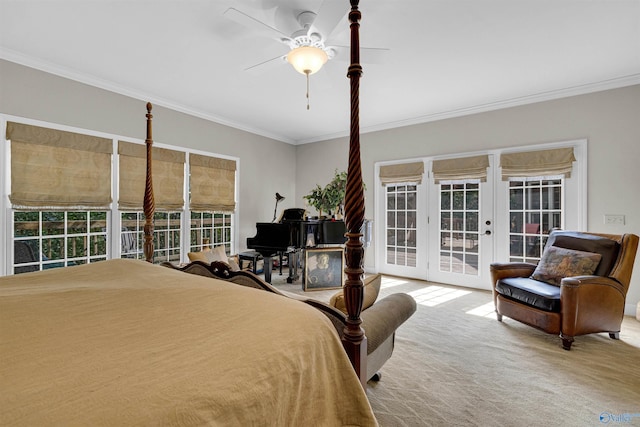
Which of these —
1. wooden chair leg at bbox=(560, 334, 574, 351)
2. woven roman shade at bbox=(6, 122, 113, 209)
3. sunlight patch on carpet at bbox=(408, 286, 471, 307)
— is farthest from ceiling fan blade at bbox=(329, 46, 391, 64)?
woven roman shade at bbox=(6, 122, 113, 209)

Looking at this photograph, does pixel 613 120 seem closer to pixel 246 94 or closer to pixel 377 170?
pixel 377 170

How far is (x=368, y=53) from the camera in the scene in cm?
253

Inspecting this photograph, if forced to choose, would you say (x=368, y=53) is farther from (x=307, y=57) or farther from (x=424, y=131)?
(x=424, y=131)

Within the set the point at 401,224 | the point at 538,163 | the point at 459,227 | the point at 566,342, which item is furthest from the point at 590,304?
the point at 401,224

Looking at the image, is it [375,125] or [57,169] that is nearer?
[57,169]

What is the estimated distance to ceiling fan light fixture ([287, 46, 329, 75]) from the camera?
2.42 metres

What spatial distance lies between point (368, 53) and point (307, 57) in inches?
20.2

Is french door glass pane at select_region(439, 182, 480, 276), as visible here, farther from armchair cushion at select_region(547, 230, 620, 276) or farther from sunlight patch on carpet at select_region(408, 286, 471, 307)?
armchair cushion at select_region(547, 230, 620, 276)

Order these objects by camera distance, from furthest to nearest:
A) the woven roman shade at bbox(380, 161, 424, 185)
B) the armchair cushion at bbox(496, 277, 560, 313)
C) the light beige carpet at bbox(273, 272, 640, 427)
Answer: the woven roman shade at bbox(380, 161, 424, 185)
the armchair cushion at bbox(496, 277, 560, 313)
the light beige carpet at bbox(273, 272, 640, 427)

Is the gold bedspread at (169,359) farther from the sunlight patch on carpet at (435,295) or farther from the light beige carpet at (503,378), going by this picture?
the sunlight patch on carpet at (435,295)

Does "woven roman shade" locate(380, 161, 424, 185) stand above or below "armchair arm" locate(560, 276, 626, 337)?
above

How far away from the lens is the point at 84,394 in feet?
2.22

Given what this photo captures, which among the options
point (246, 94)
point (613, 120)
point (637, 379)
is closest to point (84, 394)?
point (637, 379)

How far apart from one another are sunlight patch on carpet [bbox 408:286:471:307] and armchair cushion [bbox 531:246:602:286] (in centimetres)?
120
